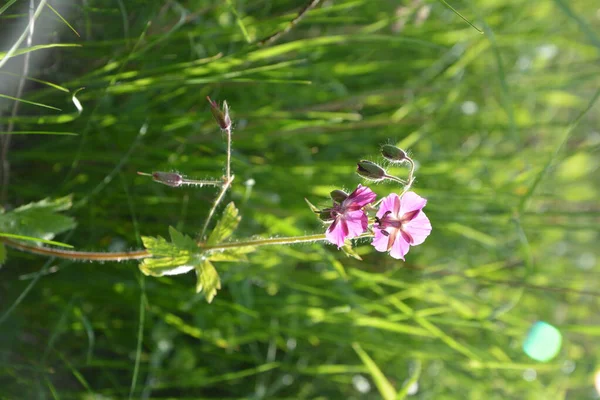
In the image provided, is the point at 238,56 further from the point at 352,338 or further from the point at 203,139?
the point at 352,338

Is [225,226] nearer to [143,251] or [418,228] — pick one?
[143,251]

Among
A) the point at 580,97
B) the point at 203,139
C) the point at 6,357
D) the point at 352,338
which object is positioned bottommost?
the point at 6,357

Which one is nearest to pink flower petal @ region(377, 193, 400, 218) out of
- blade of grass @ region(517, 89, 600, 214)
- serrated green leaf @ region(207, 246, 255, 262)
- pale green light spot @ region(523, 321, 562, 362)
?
serrated green leaf @ region(207, 246, 255, 262)

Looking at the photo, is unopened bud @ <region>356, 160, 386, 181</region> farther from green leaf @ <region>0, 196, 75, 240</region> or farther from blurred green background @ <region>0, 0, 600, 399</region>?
green leaf @ <region>0, 196, 75, 240</region>

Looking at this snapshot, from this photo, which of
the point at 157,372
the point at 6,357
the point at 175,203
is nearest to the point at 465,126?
the point at 175,203

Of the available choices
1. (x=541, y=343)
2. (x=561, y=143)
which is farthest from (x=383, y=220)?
(x=541, y=343)
